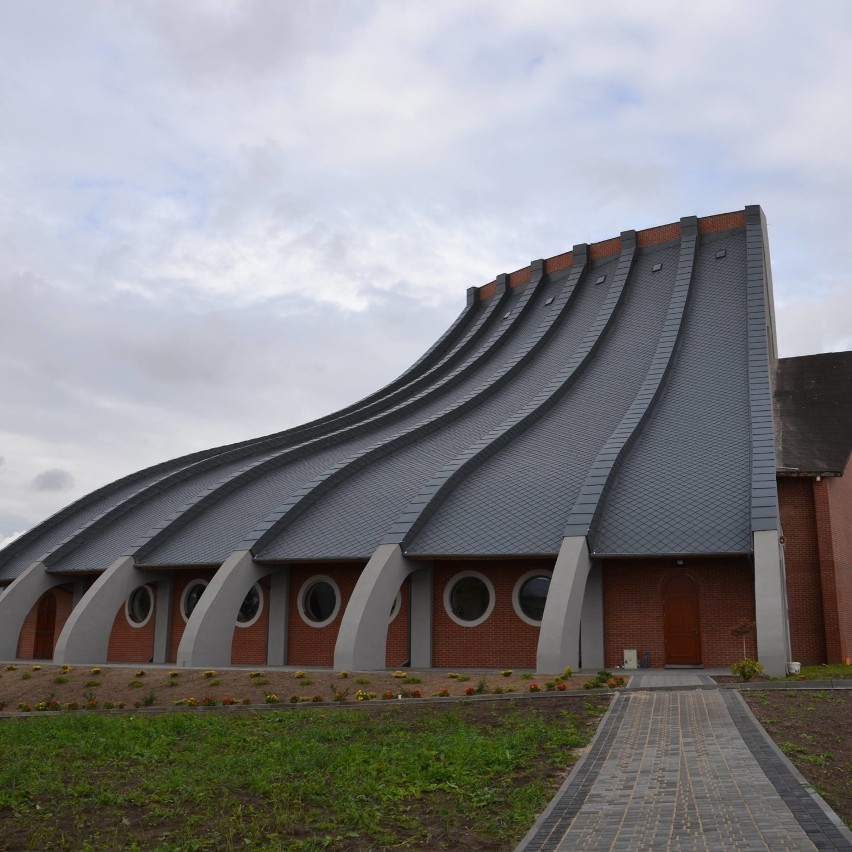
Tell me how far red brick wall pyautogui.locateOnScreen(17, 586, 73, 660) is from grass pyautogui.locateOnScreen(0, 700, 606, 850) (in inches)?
610

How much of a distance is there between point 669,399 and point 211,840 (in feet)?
65.9

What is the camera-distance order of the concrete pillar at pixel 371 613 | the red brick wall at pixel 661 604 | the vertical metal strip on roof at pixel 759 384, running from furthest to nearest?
1. the red brick wall at pixel 661 604
2. the concrete pillar at pixel 371 613
3. the vertical metal strip on roof at pixel 759 384

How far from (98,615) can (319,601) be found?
5.62 m

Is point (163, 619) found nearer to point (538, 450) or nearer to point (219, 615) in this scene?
point (219, 615)

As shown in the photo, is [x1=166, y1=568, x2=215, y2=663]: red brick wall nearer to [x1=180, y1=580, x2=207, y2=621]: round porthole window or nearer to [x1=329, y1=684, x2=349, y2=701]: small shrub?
[x1=180, y1=580, x2=207, y2=621]: round porthole window

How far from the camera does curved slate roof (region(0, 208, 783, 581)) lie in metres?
20.5

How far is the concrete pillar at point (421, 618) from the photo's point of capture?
20.9 meters

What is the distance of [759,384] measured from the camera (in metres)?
24.1

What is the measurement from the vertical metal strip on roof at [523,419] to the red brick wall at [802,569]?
7.14 metres

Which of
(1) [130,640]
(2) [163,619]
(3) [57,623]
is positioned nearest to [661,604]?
(2) [163,619]

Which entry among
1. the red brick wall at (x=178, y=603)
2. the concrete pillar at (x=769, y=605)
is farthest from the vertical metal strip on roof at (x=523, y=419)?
the concrete pillar at (x=769, y=605)

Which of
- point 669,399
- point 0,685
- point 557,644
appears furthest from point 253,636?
point 669,399

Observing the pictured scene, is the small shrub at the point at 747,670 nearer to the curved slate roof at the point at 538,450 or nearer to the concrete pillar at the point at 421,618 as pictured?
the curved slate roof at the point at 538,450

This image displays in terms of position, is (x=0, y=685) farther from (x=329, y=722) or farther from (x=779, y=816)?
(x=779, y=816)
